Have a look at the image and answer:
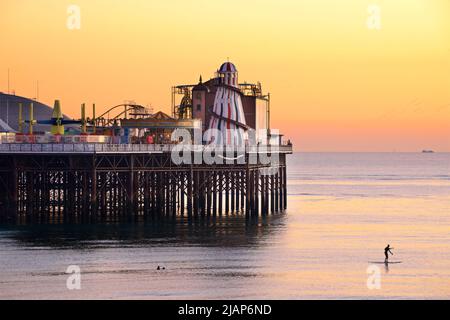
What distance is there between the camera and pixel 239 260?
7412 centimetres

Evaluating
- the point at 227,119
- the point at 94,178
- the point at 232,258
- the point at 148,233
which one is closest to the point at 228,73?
the point at 227,119

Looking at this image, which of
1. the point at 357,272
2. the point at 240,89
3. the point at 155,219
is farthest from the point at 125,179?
the point at 357,272

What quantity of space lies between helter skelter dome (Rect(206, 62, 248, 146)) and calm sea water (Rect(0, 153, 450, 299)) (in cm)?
1057

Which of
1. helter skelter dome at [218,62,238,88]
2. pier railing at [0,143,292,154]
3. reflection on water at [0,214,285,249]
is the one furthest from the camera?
helter skelter dome at [218,62,238,88]

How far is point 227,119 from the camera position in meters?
117

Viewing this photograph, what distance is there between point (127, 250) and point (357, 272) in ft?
53.1

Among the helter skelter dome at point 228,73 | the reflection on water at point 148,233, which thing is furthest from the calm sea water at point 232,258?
the helter skelter dome at point 228,73

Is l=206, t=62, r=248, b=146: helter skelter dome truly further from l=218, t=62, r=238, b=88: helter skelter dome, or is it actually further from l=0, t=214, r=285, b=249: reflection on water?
l=0, t=214, r=285, b=249: reflection on water

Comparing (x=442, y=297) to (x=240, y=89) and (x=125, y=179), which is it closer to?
(x=125, y=179)

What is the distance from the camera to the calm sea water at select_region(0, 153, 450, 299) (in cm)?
6209

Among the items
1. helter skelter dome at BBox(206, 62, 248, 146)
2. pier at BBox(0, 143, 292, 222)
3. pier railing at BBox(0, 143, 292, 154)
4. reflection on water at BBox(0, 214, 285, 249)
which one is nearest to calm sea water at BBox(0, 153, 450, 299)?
reflection on water at BBox(0, 214, 285, 249)

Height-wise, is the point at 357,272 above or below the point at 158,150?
below

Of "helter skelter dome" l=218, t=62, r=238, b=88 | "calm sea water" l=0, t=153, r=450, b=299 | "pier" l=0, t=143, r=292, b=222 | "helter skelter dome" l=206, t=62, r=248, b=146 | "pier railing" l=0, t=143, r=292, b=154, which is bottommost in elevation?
"calm sea water" l=0, t=153, r=450, b=299

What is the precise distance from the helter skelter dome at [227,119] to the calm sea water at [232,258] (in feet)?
34.7
